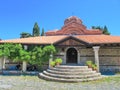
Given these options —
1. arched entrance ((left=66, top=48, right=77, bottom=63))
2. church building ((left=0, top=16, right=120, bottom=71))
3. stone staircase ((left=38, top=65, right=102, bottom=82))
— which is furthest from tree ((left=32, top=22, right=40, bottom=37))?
stone staircase ((left=38, top=65, right=102, bottom=82))

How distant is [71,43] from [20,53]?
16.4 ft

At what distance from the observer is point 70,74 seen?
15.2 meters

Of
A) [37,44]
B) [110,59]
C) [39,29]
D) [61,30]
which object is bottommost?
[110,59]

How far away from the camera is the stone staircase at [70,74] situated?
14663mm

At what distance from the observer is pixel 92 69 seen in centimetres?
1717

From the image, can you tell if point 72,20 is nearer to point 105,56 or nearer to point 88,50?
point 88,50

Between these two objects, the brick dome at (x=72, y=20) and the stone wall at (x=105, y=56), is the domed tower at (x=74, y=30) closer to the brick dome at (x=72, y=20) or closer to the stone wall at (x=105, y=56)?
the brick dome at (x=72, y=20)

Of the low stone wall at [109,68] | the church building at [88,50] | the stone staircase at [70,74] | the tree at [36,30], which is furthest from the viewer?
the tree at [36,30]

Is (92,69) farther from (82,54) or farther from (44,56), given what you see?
(44,56)

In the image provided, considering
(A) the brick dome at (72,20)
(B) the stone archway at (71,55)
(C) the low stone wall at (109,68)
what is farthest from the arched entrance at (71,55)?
(A) the brick dome at (72,20)

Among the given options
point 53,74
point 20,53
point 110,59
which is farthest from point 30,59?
point 110,59

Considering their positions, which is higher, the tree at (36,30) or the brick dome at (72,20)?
the tree at (36,30)

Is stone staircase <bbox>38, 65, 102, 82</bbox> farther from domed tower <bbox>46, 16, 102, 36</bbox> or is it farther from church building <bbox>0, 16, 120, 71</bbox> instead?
domed tower <bbox>46, 16, 102, 36</bbox>

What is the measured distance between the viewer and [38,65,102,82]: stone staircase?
1466cm
